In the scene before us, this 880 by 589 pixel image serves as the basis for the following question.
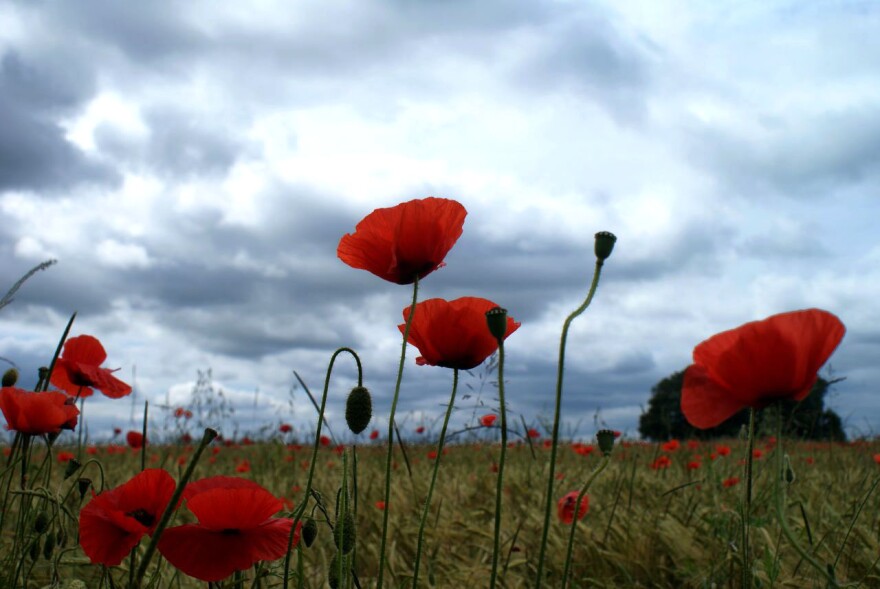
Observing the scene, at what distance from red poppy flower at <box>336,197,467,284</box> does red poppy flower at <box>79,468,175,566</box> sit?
0.55 m

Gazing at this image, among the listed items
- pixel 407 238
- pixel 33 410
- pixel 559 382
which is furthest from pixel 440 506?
pixel 559 382

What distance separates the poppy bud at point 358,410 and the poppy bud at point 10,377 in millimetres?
1478

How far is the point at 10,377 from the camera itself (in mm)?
2254

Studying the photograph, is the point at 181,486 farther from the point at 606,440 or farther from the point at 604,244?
the point at 606,440

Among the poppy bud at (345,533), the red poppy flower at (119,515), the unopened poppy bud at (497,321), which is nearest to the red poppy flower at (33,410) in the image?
the red poppy flower at (119,515)

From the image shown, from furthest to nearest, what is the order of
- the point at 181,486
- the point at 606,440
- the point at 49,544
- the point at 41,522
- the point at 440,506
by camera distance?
the point at 440,506 → the point at 49,544 → the point at 41,522 → the point at 606,440 → the point at 181,486

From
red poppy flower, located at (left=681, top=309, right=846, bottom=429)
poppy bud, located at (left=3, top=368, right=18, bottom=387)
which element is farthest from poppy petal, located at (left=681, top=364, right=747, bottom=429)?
poppy bud, located at (left=3, top=368, right=18, bottom=387)

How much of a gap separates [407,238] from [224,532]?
2.03 feet

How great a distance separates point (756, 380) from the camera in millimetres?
1092

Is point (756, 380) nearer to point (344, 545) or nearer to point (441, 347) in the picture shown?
point (441, 347)

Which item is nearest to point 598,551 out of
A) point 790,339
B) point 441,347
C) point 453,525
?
point 453,525

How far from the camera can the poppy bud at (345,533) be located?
123 centimetres

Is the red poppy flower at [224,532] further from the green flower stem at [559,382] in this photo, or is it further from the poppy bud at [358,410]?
the green flower stem at [559,382]

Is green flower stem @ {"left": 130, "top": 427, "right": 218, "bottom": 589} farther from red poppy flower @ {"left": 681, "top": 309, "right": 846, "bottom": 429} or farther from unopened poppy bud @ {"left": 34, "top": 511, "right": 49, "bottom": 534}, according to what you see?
unopened poppy bud @ {"left": 34, "top": 511, "right": 49, "bottom": 534}
